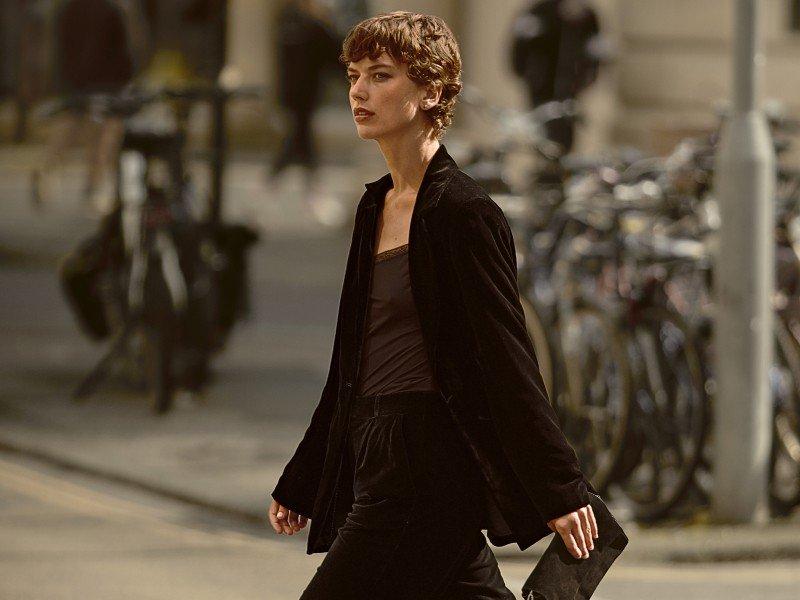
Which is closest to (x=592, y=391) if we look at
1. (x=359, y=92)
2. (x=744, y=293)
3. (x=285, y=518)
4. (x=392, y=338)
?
(x=744, y=293)

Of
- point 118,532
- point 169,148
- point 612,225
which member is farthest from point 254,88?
point 118,532

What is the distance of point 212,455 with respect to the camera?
892 cm

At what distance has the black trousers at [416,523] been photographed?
13.3ft

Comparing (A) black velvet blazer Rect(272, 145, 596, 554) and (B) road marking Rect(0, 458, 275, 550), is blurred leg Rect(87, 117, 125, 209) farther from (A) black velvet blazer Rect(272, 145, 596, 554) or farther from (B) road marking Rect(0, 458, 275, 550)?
(A) black velvet blazer Rect(272, 145, 596, 554)

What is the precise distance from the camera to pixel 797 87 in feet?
66.2

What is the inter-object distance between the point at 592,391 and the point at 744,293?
85 cm

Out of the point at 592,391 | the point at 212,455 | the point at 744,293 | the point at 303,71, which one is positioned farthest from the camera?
the point at 303,71

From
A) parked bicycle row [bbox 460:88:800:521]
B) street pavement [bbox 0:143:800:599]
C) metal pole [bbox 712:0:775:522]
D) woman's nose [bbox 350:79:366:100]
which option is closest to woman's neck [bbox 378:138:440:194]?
woman's nose [bbox 350:79:366:100]

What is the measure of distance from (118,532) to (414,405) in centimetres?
372

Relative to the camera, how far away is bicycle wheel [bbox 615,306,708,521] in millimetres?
7922

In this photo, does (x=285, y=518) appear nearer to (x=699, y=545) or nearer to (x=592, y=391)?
(x=699, y=545)

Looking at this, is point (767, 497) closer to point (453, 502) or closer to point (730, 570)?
point (730, 570)

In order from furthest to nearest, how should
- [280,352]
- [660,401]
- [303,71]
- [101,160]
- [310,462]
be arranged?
1. [303,71]
2. [101,160]
3. [280,352]
4. [660,401]
5. [310,462]

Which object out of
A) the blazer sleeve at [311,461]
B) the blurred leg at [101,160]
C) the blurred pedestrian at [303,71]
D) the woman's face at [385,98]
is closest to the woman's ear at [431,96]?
the woman's face at [385,98]
